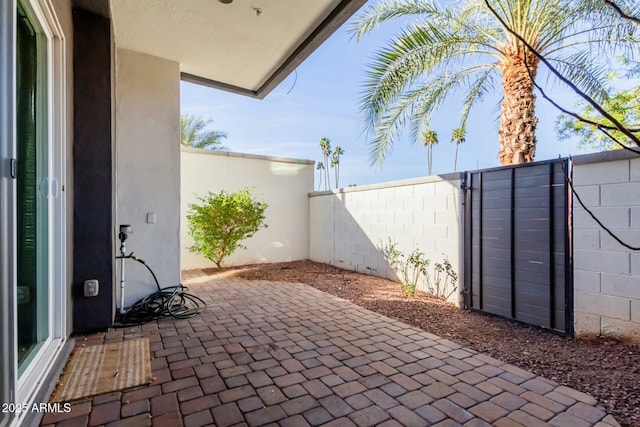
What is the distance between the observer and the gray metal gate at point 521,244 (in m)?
3.18

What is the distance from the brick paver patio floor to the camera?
186 centimetres

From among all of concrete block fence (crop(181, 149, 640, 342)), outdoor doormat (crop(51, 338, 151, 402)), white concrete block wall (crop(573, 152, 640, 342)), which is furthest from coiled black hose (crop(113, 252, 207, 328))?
white concrete block wall (crop(573, 152, 640, 342))

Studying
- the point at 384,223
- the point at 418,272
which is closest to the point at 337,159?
the point at 384,223

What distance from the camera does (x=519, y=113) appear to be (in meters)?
4.85

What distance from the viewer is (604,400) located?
205 centimetres

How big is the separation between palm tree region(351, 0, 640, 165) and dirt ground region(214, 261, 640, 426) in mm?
2650

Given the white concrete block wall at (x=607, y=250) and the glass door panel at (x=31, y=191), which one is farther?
the white concrete block wall at (x=607, y=250)

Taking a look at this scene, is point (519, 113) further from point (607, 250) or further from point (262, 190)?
point (262, 190)

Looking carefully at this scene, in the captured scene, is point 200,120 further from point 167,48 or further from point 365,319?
point 365,319

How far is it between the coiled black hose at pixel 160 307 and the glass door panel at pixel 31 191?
1125 millimetres

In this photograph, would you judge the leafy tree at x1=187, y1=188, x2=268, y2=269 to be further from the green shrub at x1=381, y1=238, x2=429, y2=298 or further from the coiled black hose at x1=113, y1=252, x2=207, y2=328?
the green shrub at x1=381, y1=238, x2=429, y2=298

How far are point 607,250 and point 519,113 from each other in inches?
108

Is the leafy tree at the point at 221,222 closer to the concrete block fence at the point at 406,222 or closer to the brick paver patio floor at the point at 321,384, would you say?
the concrete block fence at the point at 406,222

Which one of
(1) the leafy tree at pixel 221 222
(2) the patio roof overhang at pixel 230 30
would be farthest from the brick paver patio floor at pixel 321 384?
(2) the patio roof overhang at pixel 230 30
